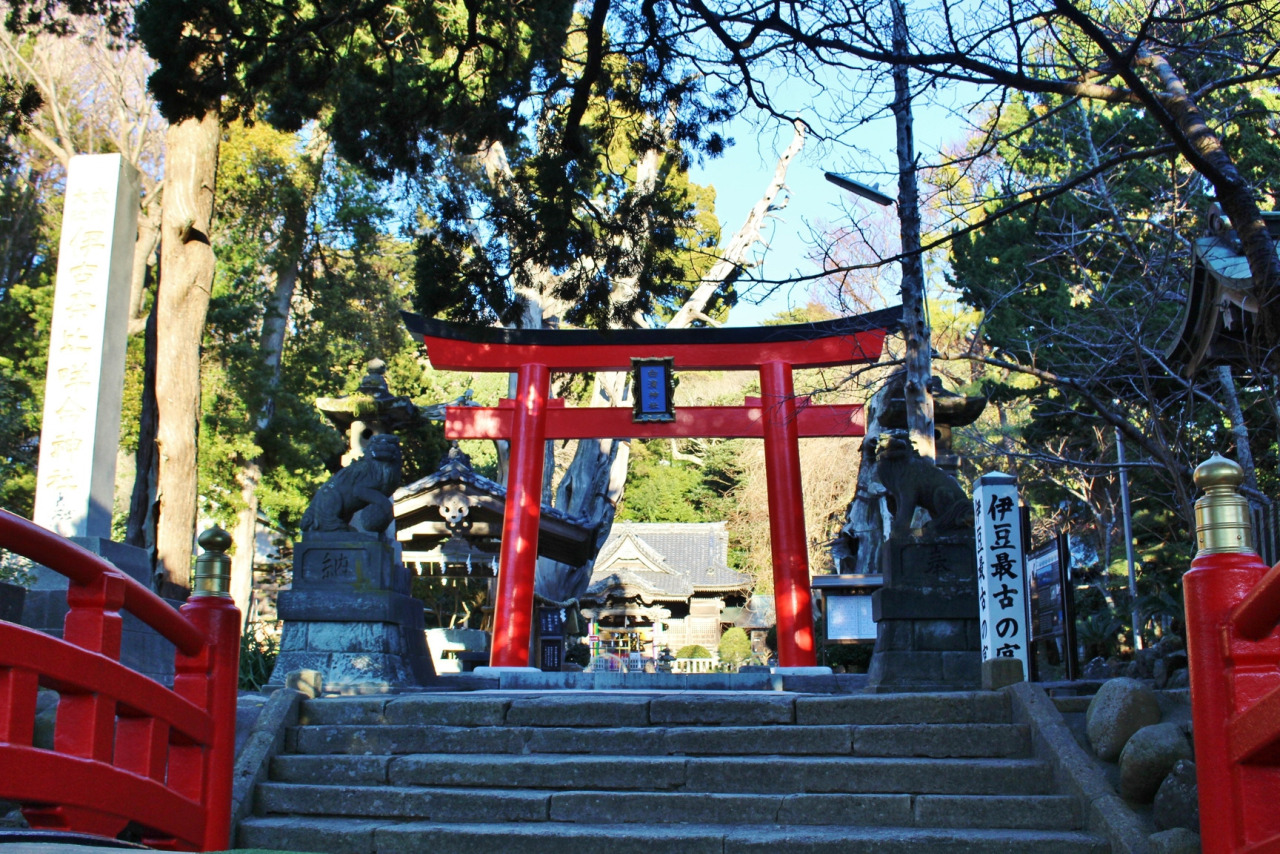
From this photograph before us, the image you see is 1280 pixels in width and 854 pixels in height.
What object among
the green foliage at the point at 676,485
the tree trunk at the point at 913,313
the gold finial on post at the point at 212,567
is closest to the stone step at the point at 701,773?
the gold finial on post at the point at 212,567

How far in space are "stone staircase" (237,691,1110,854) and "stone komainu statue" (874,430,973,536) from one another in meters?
2.08

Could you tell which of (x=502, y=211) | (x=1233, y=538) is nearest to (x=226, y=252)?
(x=502, y=211)

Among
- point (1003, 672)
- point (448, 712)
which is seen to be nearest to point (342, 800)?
point (448, 712)

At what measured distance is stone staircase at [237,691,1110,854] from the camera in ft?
14.2

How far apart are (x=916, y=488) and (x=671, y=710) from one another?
9.01 feet

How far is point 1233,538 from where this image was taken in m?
3.07

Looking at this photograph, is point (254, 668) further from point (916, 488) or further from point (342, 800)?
point (916, 488)

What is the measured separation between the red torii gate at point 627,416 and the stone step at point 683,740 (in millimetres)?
6447

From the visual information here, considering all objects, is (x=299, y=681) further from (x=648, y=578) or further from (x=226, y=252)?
(x=648, y=578)

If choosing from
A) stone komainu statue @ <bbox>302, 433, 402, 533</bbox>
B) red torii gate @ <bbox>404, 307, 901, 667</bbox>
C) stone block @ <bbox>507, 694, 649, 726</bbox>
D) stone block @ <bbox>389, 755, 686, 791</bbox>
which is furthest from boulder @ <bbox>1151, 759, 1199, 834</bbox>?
red torii gate @ <bbox>404, 307, 901, 667</bbox>

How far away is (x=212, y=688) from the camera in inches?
168

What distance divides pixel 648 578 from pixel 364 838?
21.9 meters

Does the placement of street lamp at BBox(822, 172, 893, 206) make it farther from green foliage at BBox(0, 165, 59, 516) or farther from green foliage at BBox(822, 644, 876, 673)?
green foliage at BBox(0, 165, 59, 516)

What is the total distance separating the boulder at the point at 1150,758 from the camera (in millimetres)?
4000
